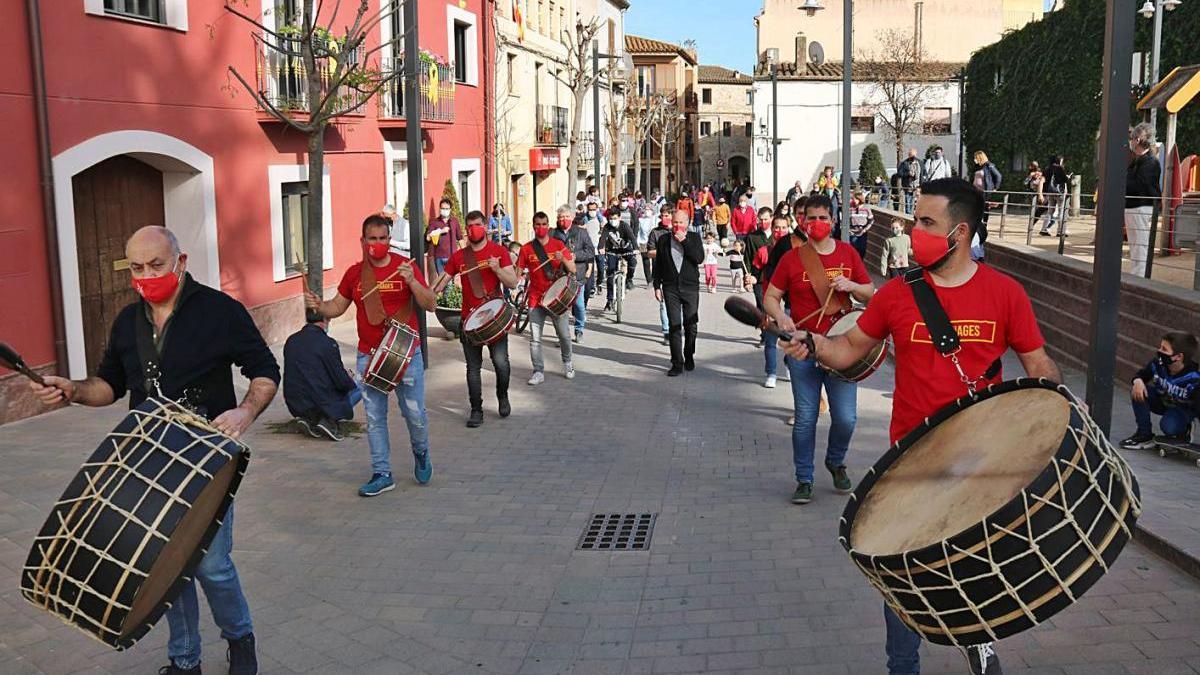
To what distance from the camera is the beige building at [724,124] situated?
3447 inches

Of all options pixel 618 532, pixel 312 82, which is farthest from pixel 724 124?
pixel 618 532

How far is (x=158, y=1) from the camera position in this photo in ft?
43.1

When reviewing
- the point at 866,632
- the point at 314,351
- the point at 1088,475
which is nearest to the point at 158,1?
the point at 314,351

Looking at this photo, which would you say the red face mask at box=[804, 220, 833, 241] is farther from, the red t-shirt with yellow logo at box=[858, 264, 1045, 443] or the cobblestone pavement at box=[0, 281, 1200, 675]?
the red t-shirt with yellow logo at box=[858, 264, 1045, 443]

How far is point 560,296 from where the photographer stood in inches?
480

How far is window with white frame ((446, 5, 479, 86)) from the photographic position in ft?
84.4

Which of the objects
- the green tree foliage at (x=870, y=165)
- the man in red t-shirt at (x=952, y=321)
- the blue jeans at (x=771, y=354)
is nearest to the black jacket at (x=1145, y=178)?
the blue jeans at (x=771, y=354)

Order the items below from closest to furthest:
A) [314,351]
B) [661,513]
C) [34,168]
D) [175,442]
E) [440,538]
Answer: [175,442]
[440,538]
[661,513]
[314,351]
[34,168]

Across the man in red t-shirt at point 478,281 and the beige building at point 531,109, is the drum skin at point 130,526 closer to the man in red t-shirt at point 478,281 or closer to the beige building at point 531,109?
the man in red t-shirt at point 478,281

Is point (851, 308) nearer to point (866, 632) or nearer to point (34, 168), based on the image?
point (866, 632)

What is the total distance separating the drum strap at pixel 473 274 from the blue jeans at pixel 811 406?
11.5 feet

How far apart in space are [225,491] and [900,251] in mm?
15632

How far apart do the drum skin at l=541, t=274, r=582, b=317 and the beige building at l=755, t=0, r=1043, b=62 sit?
52.7 metres

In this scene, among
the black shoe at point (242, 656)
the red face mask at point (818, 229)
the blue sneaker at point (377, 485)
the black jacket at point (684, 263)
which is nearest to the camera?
the black shoe at point (242, 656)
